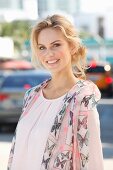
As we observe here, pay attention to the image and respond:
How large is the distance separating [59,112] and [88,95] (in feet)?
0.53

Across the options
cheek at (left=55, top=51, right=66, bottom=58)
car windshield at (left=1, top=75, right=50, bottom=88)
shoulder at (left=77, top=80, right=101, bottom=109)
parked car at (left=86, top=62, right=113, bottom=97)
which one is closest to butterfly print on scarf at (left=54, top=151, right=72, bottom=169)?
shoulder at (left=77, top=80, right=101, bottom=109)

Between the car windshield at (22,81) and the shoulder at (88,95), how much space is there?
36.7ft

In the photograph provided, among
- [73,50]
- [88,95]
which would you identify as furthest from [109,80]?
[88,95]

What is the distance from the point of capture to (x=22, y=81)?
14.4 metres

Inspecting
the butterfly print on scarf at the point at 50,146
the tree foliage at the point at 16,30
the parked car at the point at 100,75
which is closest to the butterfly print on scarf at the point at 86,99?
the butterfly print on scarf at the point at 50,146

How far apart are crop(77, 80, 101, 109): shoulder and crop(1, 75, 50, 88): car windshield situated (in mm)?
11183

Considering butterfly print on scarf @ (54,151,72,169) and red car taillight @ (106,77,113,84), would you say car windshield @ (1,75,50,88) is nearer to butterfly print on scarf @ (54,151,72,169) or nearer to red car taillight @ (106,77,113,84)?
butterfly print on scarf @ (54,151,72,169)

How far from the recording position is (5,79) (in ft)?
47.9

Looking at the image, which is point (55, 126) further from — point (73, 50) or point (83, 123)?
point (73, 50)

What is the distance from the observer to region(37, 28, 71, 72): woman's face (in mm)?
3014

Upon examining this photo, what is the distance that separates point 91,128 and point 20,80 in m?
11.7

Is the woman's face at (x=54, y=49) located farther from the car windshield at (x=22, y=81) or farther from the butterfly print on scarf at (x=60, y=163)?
the car windshield at (x=22, y=81)

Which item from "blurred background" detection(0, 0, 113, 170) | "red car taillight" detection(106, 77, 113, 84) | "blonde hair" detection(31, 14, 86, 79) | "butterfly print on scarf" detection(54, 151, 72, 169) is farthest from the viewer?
"red car taillight" detection(106, 77, 113, 84)

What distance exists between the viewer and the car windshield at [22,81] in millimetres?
14258
